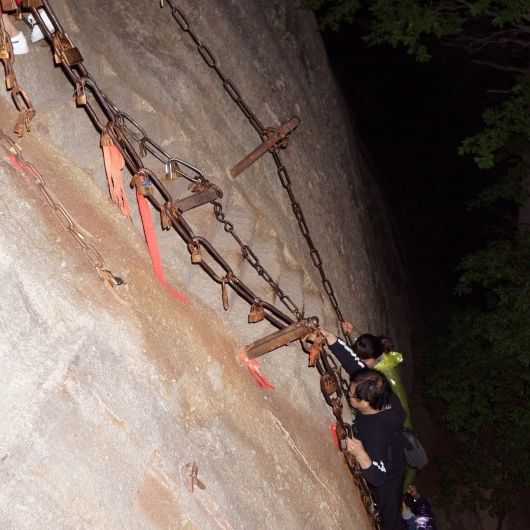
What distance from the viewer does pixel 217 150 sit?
4.28 m

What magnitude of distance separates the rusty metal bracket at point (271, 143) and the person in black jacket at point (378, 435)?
5.17 ft

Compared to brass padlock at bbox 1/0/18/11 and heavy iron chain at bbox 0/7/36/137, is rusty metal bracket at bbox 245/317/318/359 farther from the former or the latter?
brass padlock at bbox 1/0/18/11

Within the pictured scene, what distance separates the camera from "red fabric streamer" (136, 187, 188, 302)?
2949 millimetres

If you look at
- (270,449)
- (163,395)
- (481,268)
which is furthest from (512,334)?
(163,395)

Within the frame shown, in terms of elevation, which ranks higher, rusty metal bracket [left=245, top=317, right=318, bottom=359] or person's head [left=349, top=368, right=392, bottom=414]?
rusty metal bracket [left=245, top=317, right=318, bottom=359]

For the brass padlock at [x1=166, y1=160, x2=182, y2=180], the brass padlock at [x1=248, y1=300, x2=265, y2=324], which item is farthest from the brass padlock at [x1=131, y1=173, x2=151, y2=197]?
the brass padlock at [x1=248, y1=300, x2=265, y2=324]

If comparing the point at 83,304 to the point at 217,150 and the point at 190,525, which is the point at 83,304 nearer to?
the point at 190,525

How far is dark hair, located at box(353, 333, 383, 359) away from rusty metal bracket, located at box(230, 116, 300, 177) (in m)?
1.61

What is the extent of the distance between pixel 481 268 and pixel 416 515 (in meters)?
3.83

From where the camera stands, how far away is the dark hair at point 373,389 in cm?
333

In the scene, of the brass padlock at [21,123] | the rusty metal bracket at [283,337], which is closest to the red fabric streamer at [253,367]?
the rusty metal bracket at [283,337]

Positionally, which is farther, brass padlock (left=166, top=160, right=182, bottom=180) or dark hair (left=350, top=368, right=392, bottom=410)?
dark hair (left=350, top=368, right=392, bottom=410)

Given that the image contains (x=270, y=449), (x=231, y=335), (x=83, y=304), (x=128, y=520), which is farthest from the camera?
(x=231, y=335)

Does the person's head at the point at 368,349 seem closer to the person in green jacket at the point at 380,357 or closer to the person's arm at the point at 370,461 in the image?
the person in green jacket at the point at 380,357
